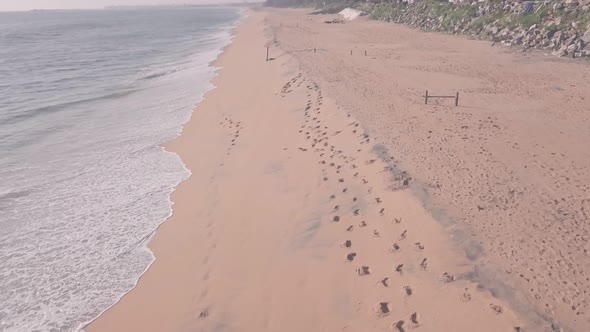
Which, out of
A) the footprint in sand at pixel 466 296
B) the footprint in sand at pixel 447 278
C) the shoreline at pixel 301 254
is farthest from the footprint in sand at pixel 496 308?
the footprint in sand at pixel 447 278

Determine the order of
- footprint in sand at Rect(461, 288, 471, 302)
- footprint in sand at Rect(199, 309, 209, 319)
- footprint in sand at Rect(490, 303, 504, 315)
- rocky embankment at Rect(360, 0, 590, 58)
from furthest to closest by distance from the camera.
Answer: rocky embankment at Rect(360, 0, 590, 58)
footprint in sand at Rect(199, 309, 209, 319)
footprint in sand at Rect(461, 288, 471, 302)
footprint in sand at Rect(490, 303, 504, 315)

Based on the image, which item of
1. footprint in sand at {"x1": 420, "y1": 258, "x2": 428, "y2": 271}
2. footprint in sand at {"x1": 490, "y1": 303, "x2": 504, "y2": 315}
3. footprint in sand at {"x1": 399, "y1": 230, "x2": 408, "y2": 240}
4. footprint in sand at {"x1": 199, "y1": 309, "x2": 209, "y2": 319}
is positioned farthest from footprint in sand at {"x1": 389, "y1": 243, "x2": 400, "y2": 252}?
footprint in sand at {"x1": 199, "y1": 309, "x2": 209, "y2": 319}

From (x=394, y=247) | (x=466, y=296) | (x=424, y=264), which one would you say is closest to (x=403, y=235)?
(x=394, y=247)

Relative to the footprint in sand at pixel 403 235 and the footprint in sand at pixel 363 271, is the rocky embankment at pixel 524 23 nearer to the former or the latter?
the footprint in sand at pixel 403 235

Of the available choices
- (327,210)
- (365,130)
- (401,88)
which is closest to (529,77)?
(401,88)

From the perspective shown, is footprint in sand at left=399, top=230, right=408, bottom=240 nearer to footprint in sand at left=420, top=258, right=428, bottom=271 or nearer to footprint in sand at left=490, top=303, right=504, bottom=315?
footprint in sand at left=420, top=258, right=428, bottom=271

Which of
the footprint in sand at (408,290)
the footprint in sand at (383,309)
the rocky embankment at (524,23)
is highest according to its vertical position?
the rocky embankment at (524,23)
